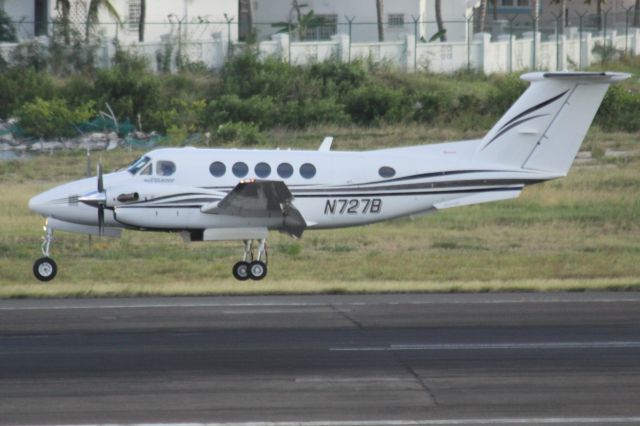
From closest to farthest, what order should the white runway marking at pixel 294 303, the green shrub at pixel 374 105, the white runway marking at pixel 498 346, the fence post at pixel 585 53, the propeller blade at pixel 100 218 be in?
the white runway marking at pixel 498 346 → the white runway marking at pixel 294 303 → the propeller blade at pixel 100 218 → the green shrub at pixel 374 105 → the fence post at pixel 585 53

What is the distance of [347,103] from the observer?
48531mm

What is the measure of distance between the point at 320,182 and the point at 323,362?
30.5 ft

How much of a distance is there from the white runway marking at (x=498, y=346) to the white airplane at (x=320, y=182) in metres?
7.54

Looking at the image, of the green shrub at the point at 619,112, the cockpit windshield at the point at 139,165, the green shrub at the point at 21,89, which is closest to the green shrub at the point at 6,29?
the green shrub at the point at 21,89

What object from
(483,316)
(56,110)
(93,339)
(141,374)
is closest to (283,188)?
(483,316)

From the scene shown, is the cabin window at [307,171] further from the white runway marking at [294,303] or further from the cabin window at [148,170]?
the white runway marking at [294,303]

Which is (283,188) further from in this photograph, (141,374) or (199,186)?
(141,374)

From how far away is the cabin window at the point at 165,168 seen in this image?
22906mm

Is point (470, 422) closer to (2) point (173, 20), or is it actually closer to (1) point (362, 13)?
(2) point (173, 20)

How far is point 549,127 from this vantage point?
23.8m

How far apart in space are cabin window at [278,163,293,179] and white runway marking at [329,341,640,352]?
8.24 m

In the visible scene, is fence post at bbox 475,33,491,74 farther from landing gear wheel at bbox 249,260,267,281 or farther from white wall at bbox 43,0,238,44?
landing gear wheel at bbox 249,260,267,281

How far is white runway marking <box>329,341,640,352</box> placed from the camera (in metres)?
15.4

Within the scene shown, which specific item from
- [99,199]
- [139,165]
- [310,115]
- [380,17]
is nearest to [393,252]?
[139,165]
